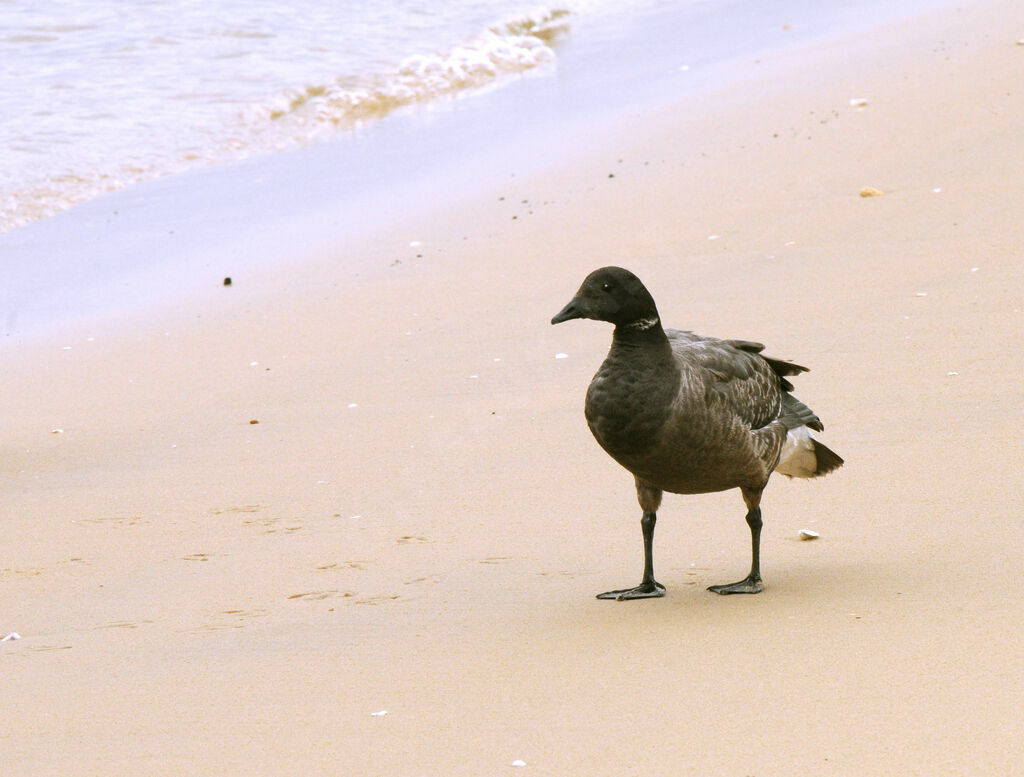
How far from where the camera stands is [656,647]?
15.0ft

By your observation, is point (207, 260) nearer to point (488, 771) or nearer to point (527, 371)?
point (527, 371)

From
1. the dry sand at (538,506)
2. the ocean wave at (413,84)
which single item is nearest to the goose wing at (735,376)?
the dry sand at (538,506)

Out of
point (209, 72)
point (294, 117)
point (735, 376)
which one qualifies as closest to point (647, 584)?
point (735, 376)

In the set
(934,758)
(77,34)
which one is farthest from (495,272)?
(77,34)

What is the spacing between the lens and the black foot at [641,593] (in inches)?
202

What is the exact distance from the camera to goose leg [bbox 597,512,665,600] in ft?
16.9

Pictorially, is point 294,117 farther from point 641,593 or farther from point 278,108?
point 641,593

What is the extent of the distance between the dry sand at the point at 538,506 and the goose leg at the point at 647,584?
9cm

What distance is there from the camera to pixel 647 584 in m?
5.17

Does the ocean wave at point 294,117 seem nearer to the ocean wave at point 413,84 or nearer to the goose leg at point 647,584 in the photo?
the ocean wave at point 413,84

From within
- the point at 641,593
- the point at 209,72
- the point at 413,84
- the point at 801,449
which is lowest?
the point at 641,593

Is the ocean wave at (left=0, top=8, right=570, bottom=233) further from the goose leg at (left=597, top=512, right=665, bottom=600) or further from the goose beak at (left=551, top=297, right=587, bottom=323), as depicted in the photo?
the goose leg at (left=597, top=512, right=665, bottom=600)

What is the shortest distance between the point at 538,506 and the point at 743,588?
4.02ft

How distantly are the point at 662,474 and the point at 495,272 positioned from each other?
4704mm
